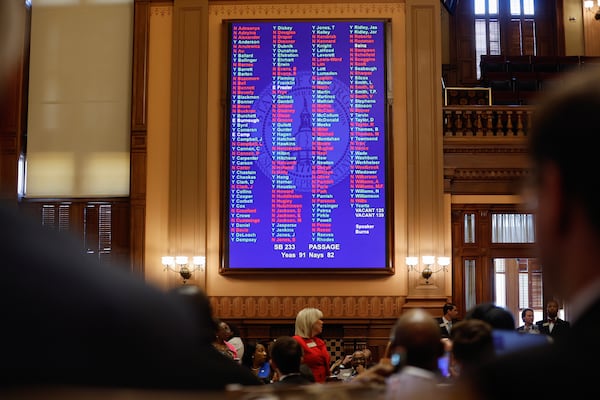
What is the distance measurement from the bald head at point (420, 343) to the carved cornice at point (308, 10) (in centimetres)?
959

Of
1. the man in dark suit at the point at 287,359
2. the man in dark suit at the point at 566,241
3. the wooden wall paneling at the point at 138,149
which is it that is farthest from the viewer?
the wooden wall paneling at the point at 138,149

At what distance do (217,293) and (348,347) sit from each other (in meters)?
2.03

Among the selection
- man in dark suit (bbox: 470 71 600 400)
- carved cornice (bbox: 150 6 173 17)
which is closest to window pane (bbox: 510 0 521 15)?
carved cornice (bbox: 150 6 173 17)

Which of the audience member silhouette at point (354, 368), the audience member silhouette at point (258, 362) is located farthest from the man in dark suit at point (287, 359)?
the audience member silhouette at point (354, 368)

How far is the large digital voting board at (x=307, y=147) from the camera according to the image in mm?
11180

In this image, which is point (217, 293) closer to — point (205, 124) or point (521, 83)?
point (205, 124)

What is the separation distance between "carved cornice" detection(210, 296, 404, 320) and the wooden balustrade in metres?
2.76

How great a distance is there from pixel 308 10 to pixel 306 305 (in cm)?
439

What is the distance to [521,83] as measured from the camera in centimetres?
1638

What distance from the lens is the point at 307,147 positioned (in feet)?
37.2

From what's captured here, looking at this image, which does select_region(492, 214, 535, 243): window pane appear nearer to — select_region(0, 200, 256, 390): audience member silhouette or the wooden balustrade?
the wooden balustrade

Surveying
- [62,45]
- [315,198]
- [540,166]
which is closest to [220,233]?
[315,198]

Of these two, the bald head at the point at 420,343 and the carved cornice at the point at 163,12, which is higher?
the carved cornice at the point at 163,12

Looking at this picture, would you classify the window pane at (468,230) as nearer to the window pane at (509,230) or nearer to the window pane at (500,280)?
the window pane at (509,230)
